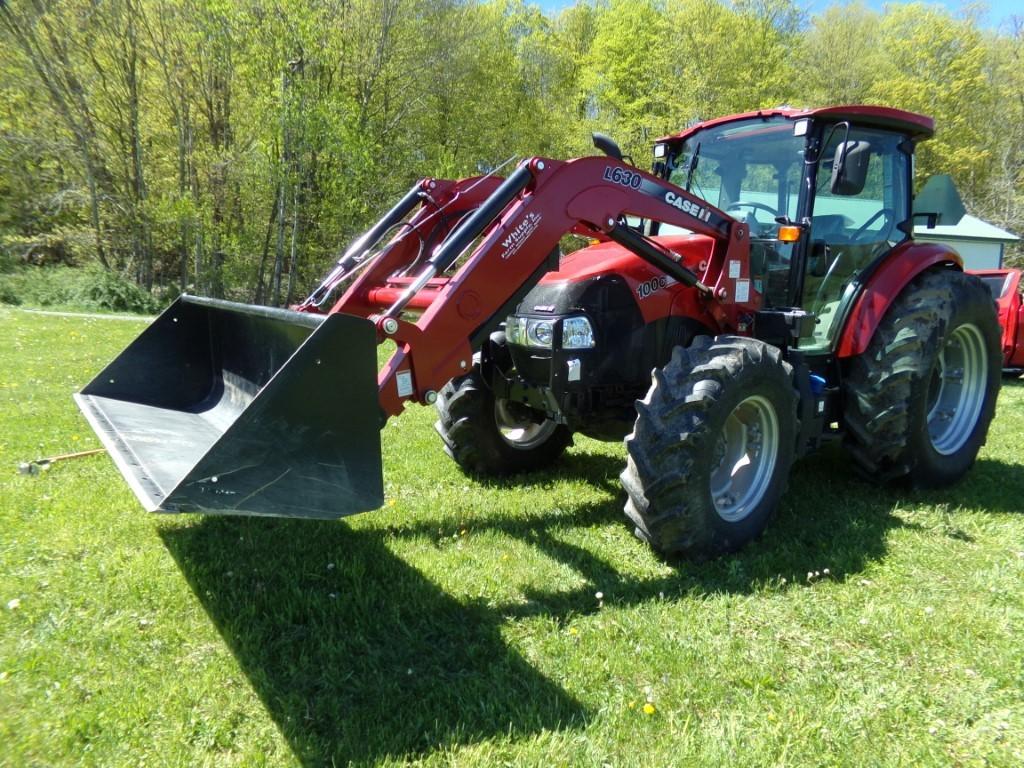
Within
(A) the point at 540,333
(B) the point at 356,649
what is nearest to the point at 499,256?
(A) the point at 540,333

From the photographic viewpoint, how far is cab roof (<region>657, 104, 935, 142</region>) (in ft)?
14.7

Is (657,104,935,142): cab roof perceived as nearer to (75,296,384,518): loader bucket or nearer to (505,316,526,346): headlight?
(505,316,526,346): headlight

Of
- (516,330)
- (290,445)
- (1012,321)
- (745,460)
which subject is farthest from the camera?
(1012,321)

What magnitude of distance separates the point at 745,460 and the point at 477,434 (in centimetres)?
176

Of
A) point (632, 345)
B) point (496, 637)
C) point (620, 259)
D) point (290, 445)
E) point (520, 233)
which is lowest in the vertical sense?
point (496, 637)

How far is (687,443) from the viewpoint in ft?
11.6

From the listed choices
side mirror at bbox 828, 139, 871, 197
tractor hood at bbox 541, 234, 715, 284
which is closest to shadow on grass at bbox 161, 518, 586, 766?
tractor hood at bbox 541, 234, 715, 284

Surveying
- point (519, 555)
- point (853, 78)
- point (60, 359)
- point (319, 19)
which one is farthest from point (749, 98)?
point (519, 555)

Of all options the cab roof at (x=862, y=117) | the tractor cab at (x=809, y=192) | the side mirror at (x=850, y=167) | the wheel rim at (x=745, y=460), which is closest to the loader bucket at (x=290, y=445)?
the wheel rim at (x=745, y=460)

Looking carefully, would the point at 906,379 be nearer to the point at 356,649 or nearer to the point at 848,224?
the point at 848,224

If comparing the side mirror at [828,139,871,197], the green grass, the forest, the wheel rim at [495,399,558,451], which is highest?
the forest

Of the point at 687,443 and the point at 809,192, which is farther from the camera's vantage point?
the point at 809,192

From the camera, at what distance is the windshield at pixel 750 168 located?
4.68 m

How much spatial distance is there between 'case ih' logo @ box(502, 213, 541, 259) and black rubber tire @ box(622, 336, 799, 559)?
0.97 metres
